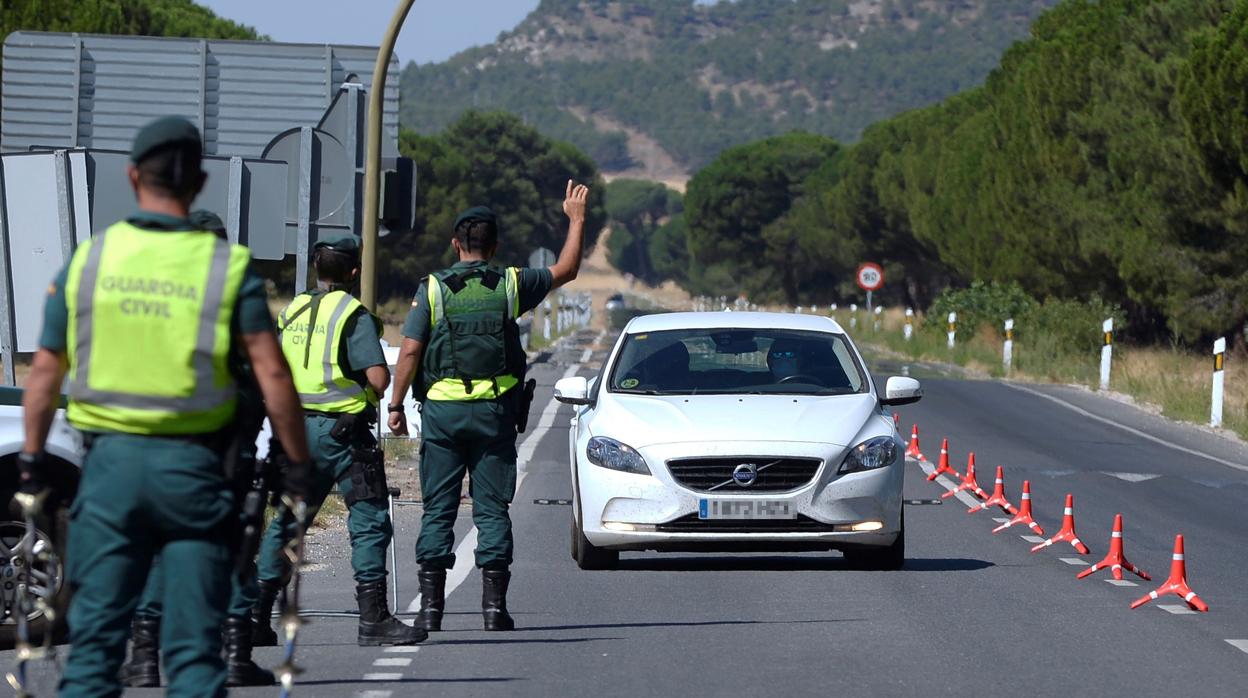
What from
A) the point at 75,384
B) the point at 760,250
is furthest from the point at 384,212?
the point at 760,250

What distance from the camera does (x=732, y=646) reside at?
29.6 feet

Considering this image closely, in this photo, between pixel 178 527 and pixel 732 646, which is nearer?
pixel 178 527

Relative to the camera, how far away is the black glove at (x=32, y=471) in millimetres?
5422

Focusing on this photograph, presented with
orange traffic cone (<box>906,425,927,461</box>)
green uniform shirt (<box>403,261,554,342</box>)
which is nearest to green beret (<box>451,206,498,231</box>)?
green uniform shirt (<box>403,261,554,342</box>)

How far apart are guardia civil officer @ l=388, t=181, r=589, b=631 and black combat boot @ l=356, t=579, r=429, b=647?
0.44 metres

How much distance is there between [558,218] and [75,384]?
346ft

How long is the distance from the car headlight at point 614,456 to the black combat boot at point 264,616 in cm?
278

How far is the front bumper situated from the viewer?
11.2 meters

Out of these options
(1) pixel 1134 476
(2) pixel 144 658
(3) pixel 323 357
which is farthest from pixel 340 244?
(1) pixel 1134 476

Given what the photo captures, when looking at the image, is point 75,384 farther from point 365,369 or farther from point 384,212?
point 384,212

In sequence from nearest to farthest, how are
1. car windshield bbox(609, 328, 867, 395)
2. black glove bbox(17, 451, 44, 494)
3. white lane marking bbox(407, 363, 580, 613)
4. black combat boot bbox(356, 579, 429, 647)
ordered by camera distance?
black glove bbox(17, 451, 44, 494) → black combat boot bbox(356, 579, 429, 647) → white lane marking bbox(407, 363, 580, 613) → car windshield bbox(609, 328, 867, 395)

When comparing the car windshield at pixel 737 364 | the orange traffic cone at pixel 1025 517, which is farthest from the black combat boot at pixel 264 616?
the orange traffic cone at pixel 1025 517

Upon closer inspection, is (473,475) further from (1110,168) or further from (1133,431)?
(1110,168)

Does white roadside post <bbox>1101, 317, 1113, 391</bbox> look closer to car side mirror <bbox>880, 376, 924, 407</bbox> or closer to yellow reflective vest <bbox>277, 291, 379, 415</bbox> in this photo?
car side mirror <bbox>880, 376, 924, 407</bbox>
